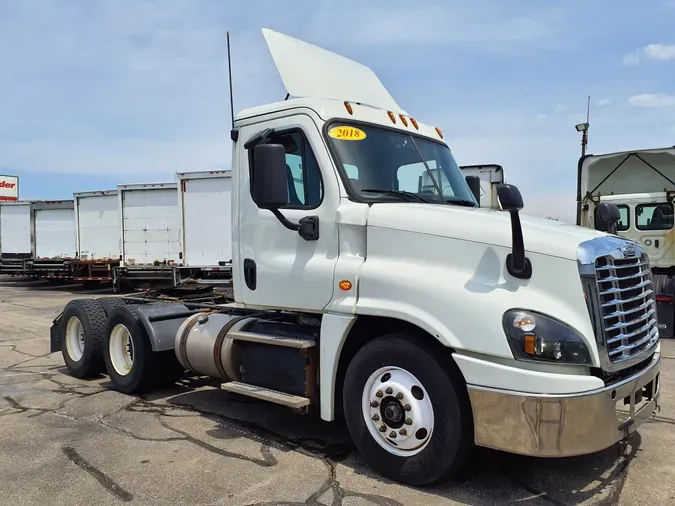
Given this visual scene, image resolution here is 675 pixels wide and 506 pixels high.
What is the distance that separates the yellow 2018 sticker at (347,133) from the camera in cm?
446

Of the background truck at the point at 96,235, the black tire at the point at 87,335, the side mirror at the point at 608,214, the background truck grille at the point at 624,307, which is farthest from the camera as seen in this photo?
the background truck at the point at 96,235

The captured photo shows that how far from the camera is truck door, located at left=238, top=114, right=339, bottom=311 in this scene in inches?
172

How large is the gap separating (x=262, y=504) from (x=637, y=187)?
468 inches

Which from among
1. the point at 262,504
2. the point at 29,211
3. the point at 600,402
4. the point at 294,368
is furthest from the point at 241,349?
the point at 29,211

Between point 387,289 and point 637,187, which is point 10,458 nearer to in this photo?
point 387,289

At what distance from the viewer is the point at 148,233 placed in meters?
18.3

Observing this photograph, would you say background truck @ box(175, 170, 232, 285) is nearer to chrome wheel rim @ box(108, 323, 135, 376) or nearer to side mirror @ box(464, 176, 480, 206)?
chrome wheel rim @ box(108, 323, 135, 376)

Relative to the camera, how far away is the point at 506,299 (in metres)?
3.45

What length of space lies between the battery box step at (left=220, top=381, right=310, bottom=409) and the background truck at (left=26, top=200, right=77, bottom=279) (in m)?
18.5

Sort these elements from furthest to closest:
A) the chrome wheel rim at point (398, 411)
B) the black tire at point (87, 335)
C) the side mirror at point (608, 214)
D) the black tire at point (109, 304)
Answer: the black tire at point (109, 304), the black tire at point (87, 335), the side mirror at point (608, 214), the chrome wheel rim at point (398, 411)

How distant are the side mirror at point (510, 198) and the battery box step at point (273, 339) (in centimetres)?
183

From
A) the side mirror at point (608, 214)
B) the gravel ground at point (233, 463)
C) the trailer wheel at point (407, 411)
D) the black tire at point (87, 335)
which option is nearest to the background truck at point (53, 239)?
the black tire at point (87, 335)

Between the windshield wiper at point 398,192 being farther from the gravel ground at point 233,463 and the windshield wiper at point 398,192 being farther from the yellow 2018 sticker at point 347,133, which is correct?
the gravel ground at point 233,463

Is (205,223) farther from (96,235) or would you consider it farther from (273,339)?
(273,339)
